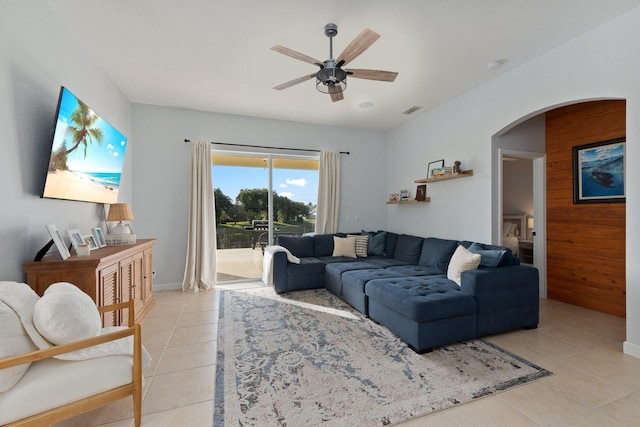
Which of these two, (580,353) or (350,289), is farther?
(350,289)

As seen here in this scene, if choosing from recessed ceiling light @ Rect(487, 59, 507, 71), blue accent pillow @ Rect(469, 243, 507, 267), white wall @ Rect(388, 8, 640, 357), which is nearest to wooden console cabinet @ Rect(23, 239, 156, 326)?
blue accent pillow @ Rect(469, 243, 507, 267)

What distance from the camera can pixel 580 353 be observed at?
8.00 ft

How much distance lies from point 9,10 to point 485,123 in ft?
15.2

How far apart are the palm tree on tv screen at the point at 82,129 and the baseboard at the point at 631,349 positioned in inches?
194

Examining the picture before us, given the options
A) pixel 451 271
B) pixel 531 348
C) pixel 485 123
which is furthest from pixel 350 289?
pixel 485 123

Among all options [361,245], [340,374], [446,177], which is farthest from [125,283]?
[446,177]

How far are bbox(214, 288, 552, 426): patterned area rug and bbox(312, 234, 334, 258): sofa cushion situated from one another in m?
1.84

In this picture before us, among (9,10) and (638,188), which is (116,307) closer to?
(9,10)

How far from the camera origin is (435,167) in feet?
15.0

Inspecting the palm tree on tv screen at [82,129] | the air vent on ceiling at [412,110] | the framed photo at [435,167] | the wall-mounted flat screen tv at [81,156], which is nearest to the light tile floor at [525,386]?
the wall-mounted flat screen tv at [81,156]

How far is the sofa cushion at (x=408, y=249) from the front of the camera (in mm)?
4391

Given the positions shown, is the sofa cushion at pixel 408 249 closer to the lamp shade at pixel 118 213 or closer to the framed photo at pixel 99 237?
the lamp shade at pixel 118 213

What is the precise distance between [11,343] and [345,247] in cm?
404

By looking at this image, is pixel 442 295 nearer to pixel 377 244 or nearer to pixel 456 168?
pixel 456 168
